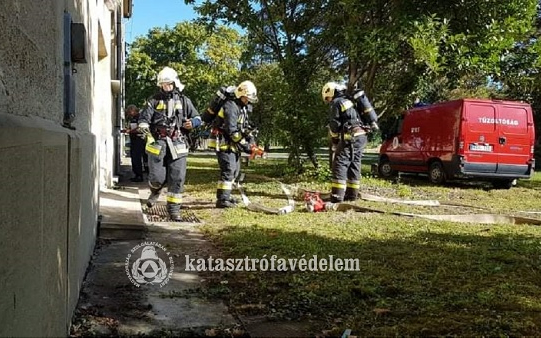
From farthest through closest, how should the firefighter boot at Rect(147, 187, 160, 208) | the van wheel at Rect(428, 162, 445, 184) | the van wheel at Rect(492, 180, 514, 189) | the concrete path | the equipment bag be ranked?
the van wheel at Rect(428, 162, 445, 184), the van wheel at Rect(492, 180, 514, 189), the equipment bag, the firefighter boot at Rect(147, 187, 160, 208), the concrete path

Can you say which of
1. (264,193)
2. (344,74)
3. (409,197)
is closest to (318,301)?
(264,193)

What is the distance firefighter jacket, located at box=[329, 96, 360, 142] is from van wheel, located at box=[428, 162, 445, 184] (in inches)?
208

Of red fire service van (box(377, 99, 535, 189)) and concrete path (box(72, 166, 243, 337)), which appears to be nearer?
concrete path (box(72, 166, 243, 337))

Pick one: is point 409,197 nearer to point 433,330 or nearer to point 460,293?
point 460,293

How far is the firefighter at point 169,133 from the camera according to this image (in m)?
6.99

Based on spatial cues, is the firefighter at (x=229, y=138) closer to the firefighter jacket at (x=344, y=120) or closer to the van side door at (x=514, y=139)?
the firefighter jacket at (x=344, y=120)

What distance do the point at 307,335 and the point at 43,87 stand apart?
202cm

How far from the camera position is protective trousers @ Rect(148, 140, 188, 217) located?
22.9ft

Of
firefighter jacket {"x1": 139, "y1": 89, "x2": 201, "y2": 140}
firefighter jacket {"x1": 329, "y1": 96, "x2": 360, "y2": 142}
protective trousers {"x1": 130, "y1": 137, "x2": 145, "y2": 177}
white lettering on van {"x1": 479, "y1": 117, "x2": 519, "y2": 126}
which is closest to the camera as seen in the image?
firefighter jacket {"x1": 139, "y1": 89, "x2": 201, "y2": 140}

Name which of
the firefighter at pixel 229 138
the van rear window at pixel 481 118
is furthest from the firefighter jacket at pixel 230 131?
the van rear window at pixel 481 118

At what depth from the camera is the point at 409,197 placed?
10.3 meters

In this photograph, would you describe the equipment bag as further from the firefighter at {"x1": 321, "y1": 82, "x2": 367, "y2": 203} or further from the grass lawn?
the firefighter at {"x1": 321, "y1": 82, "x2": 367, "y2": 203}

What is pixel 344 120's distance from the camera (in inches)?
343

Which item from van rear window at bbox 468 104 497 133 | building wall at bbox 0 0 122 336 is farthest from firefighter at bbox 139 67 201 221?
van rear window at bbox 468 104 497 133
